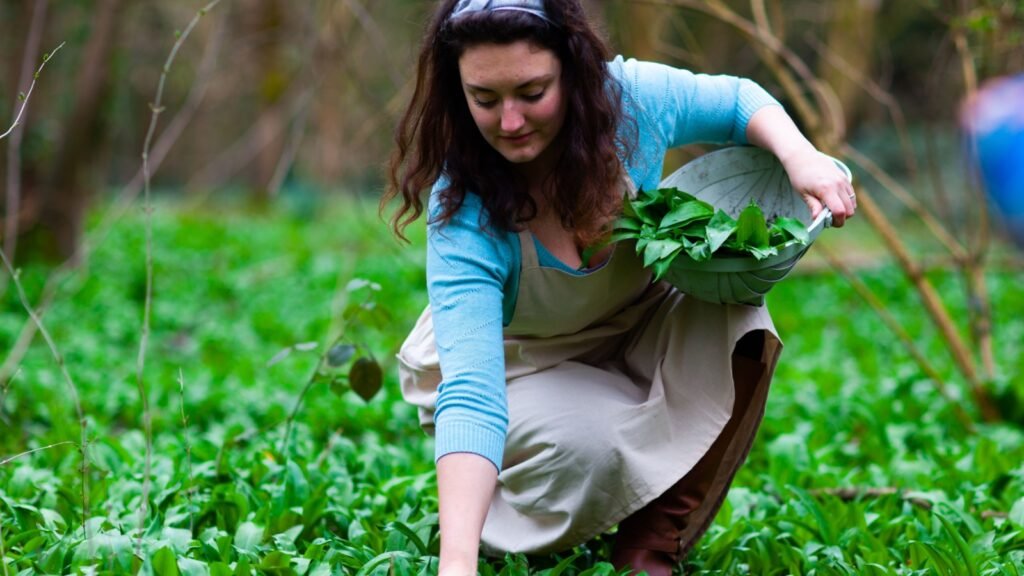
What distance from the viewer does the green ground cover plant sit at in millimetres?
2596

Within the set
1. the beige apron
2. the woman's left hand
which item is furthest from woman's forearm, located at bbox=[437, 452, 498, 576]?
the woman's left hand

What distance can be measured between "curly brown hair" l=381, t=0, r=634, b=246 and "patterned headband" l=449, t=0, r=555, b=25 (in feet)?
0.08

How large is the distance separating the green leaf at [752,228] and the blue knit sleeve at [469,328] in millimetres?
489

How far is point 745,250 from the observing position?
7.54 feet

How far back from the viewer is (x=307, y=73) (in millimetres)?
7074

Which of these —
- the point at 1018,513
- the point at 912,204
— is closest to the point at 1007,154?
the point at 1018,513

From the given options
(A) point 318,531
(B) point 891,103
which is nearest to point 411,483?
(A) point 318,531

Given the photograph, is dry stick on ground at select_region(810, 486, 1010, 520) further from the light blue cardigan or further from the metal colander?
the light blue cardigan

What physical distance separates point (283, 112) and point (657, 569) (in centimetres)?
1205

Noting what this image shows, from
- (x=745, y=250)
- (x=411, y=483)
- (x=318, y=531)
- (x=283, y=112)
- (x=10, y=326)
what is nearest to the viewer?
(x=745, y=250)

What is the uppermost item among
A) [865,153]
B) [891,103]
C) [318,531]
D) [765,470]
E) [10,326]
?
[891,103]

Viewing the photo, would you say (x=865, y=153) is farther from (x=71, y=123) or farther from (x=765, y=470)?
(x=765, y=470)

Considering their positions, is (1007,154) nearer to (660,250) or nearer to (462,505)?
(660,250)

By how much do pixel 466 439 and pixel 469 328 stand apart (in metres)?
0.24
